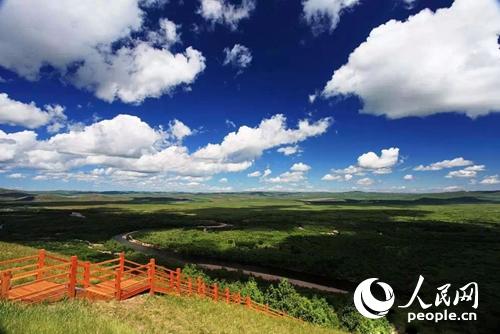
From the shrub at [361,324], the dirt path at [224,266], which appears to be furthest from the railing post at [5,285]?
the dirt path at [224,266]

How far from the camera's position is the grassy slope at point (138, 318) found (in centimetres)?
1038

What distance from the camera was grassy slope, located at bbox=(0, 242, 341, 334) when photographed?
10.4 m

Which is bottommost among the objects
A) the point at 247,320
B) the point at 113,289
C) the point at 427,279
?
the point at 427,279

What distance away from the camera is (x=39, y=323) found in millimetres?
10203

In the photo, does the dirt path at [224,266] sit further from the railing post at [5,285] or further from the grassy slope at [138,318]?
the railing post at [5,285]

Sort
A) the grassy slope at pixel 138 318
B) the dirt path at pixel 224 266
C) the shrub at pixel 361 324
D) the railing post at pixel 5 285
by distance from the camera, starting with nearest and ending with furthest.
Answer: the grassy slope at pixel 138 318 < the railing post at pixel 5 285 < the shrub at pixel 361 324 < the dirt path at pixel 224 266

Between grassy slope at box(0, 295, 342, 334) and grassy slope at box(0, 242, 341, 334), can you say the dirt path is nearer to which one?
grassy slope at box(0, 295, 342, 334)

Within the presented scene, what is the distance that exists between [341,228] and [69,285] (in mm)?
127136

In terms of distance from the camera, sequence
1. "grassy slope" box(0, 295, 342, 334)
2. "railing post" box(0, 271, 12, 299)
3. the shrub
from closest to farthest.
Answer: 1. "grassy slope" box(0, 295, 342, 334)
2. "railing post" box(0, 271, 12, 299)
3. the shrub

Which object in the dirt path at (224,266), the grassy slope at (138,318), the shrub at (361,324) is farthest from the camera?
the dirt path at (224,266)

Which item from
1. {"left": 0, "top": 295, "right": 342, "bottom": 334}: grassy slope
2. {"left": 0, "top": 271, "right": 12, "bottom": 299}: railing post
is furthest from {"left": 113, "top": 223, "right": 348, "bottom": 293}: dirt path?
{"left": 0, "top": 271, "right": 12, "bottom": 299}: railing post

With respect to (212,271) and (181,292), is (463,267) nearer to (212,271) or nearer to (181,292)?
(212,271)

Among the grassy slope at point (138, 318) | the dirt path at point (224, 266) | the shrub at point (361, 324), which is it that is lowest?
the dirt path at point (224, 266)

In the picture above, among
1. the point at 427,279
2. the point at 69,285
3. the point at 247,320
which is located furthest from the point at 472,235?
the point at 69,285
